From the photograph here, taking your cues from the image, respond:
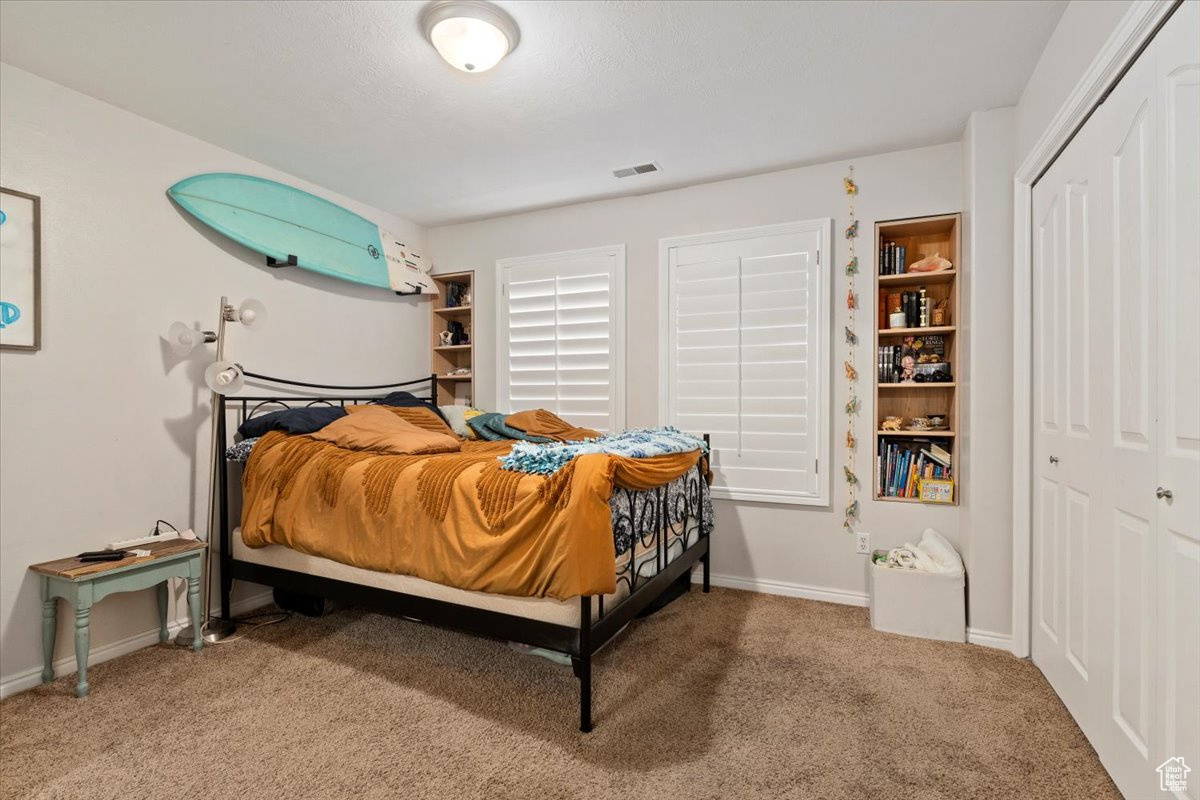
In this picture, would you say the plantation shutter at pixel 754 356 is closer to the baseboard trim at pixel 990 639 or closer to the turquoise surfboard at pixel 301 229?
the baseboard trim at pixel 990 639

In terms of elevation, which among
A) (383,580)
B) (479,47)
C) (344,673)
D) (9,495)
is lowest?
(344,673)

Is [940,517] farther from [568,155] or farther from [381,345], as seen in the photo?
[381,345]

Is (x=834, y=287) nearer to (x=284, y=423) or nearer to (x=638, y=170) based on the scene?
(x=638, y=170)

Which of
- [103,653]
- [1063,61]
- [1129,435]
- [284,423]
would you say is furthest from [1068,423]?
[103,653]

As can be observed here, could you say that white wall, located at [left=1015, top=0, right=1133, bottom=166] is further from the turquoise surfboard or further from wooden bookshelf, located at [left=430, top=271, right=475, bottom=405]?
the turquoise surfboard

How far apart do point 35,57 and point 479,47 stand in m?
1.78

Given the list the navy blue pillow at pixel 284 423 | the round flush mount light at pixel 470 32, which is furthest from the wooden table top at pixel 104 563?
the round flush mount light at pixel 470 32

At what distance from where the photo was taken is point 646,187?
11.5ft

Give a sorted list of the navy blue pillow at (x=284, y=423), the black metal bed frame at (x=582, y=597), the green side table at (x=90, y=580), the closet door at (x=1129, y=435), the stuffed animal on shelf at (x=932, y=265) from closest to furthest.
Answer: the closet door at (x=1129, y=435) < the black metal bed frame at (x=582, y=597) < the green side table at (x=90, y=580) < the navy blue pillow at (x=284, y=423) < the stuffed animal on shelf at (x=932, y=265)

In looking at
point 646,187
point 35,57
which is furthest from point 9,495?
point 646,187

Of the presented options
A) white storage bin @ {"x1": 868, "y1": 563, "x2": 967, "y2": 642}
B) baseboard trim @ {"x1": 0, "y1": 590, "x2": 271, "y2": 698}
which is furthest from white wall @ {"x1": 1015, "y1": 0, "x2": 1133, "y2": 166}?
baseboard trim @ {"x1": 0, "y1": 590, "x2": 271, "y2": 698}

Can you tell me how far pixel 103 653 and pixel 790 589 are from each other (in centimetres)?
342

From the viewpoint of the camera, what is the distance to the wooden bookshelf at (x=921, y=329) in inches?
114

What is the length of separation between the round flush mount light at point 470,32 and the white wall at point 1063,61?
182cm
